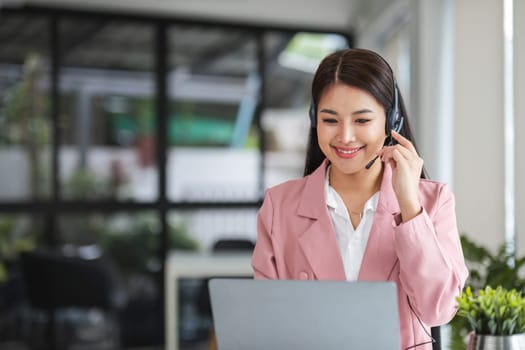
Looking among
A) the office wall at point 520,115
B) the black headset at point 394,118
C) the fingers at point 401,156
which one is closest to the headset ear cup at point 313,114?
the black headset at point 394,118

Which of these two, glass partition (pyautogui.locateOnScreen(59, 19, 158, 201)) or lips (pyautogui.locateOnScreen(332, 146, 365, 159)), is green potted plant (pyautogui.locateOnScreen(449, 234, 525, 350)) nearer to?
lips (pyautogui.locateOnScreen(332, 146, 365, 159))

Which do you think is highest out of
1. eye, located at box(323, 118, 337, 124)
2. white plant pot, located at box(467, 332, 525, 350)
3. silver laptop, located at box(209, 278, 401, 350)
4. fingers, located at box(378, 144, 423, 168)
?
eye, located at box(323, 118, 337, 124)

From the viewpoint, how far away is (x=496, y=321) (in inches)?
46.8

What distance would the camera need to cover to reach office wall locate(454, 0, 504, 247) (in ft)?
11.0

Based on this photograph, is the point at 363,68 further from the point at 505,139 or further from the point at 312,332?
the point at 505,139

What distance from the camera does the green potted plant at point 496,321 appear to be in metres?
1.16

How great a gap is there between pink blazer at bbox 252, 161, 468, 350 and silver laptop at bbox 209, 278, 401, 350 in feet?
0.67

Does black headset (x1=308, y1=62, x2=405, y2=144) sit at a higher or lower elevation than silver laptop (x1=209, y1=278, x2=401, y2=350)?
higher

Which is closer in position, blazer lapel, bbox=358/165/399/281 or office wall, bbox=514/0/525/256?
blazer lapel, bbox=358/165/399/281

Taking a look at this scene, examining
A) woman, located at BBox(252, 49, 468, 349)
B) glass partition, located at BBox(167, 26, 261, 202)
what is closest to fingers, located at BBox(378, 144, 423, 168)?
woman, located at BBox(252, 49, 468, 349)

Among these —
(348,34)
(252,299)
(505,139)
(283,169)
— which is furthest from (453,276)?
(348,34)

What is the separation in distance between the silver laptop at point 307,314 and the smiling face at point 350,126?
0.40m

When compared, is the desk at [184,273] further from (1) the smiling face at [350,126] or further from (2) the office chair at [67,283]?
(1) the smiling face at [350,126]

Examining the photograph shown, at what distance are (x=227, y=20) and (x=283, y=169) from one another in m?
1.40
